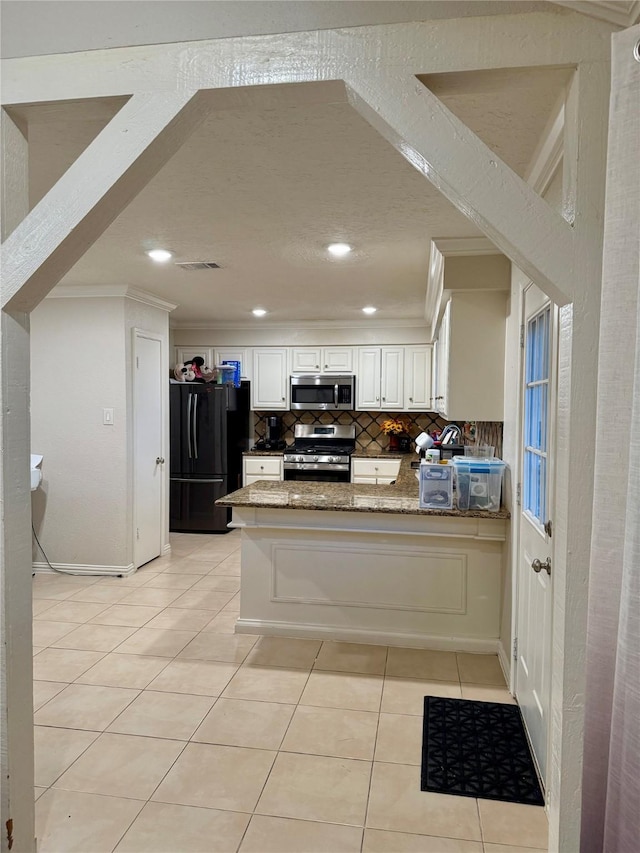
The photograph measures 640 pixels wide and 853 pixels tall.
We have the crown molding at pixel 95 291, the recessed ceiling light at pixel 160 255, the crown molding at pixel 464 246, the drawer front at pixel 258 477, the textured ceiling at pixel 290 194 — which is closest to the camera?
the textured ceiling at pixel 290 194

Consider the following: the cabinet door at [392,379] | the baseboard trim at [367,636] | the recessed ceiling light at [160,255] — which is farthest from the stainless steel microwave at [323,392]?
the baseboard trim at [367,636]

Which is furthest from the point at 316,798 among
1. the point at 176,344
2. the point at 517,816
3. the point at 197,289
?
the point at 176,344

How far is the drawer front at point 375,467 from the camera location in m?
5.95

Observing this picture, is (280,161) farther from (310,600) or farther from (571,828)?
(310,600)

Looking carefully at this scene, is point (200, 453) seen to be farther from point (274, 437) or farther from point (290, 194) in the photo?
point (290, 194)

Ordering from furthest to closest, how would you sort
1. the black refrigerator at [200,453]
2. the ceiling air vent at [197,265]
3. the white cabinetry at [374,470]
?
the white cabinetry at [374,470], the black refrigerator at [200,453], the ceiling air vent at [197,265]

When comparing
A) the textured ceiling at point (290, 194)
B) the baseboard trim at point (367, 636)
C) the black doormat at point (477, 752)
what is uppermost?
the textured ceiling at point (290, 194)

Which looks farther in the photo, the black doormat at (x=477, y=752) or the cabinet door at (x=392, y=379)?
the cabinet door at (x=392, y=379)

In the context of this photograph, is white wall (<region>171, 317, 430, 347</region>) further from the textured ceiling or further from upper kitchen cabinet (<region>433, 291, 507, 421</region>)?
upper kitchen cabinet (<region>433, 291, 507, 421</region>)

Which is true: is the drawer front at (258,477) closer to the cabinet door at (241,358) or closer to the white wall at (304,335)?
the cabinet door at (241,358)

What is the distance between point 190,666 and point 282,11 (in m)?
2.82

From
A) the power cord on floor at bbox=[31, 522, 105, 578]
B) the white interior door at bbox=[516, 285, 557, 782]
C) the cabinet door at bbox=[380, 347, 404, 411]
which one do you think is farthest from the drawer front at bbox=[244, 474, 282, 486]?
the white interior door at bbox=[516, 285, 557, 782]

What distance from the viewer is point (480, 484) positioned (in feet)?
10.1

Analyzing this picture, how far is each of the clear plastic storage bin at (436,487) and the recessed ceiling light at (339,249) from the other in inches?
51.5
